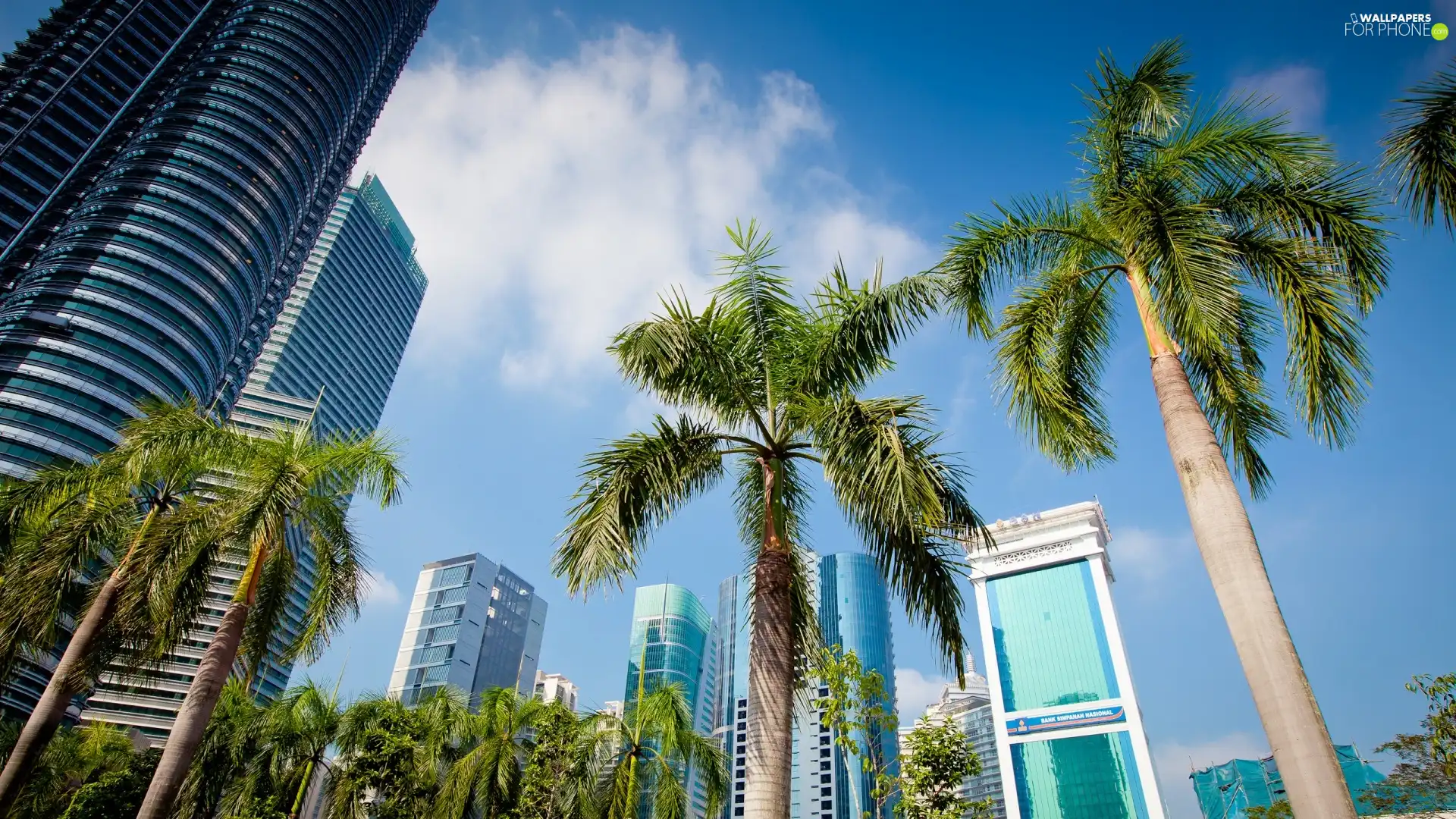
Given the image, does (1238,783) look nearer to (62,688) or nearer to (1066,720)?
(1066,720)

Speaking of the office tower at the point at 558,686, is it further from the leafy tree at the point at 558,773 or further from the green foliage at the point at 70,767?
the leafy tree at the point at 558,773

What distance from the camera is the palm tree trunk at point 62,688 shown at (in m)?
11.8

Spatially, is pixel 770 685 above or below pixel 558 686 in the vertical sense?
A: below

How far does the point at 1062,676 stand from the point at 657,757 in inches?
4168

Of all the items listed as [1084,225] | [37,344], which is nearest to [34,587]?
[1084,225]

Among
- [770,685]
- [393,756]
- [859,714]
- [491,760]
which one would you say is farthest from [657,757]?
[770,685]

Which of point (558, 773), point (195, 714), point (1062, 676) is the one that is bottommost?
point (195, 714)

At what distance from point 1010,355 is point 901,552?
2.78 metres

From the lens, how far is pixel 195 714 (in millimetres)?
10688

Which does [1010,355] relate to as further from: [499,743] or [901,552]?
[499,743]

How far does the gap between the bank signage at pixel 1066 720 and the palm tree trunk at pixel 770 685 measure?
114 meters

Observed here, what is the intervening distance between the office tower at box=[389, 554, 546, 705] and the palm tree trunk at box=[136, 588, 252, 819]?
418ft

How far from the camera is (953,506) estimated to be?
26.4ft

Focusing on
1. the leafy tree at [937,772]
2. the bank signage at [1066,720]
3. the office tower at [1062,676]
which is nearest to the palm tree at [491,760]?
the leafy tree at [937,772]
